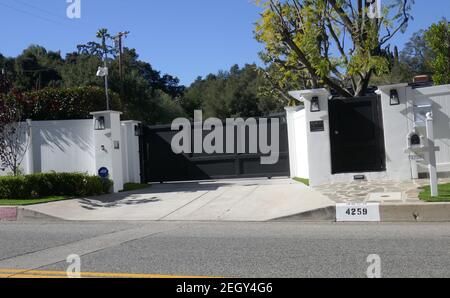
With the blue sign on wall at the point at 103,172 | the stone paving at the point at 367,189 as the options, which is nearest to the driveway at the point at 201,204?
the stone paving at the point at 367,189

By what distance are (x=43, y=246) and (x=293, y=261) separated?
4.14 m

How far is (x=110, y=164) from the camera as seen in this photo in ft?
49.4

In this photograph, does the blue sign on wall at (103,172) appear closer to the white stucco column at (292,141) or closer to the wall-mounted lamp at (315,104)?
the white stucco column at (292,141)

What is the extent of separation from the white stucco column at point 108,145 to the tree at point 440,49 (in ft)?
38.9

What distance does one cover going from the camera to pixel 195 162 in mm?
17391

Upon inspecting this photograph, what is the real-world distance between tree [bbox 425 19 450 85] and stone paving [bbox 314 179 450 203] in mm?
7729

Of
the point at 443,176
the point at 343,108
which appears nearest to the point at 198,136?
the point at 343,108

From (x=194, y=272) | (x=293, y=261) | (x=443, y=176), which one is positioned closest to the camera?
(x=194, y=272)

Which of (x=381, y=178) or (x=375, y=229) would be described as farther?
(x=381, y=178)

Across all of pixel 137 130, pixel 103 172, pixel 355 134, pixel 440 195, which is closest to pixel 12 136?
A: pixel 103 172

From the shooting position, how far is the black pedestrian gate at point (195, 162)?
1689 centimetres
